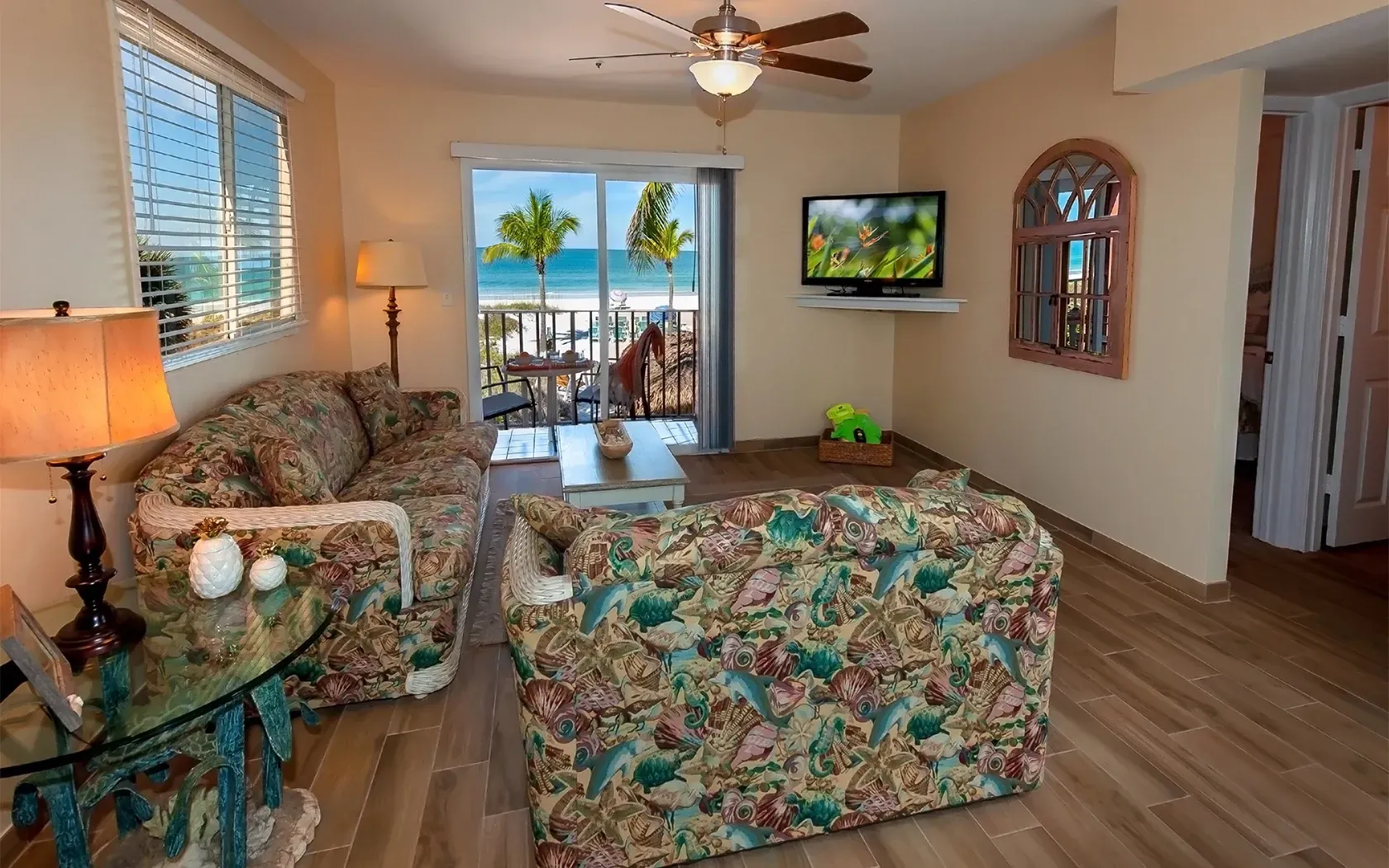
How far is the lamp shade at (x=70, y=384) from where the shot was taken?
5.49ft

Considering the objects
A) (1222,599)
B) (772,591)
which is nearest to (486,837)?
(772,591)

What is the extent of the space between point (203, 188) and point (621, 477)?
2083 millimetres

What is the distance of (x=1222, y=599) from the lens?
11.4 feet

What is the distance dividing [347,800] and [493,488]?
10.2 ft

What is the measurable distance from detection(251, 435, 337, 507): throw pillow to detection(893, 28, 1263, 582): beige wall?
3452 mm

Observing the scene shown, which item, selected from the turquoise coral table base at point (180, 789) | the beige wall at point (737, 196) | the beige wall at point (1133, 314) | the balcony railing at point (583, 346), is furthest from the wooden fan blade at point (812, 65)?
the balcony railing at point (583, 346)

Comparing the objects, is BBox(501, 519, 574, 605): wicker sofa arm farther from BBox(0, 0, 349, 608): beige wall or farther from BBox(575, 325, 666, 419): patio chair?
BBox(575, 325, 666, 419): patio chair

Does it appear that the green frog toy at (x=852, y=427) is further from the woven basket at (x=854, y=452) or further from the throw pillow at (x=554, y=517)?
the throw pillow at (x=554, y=517)

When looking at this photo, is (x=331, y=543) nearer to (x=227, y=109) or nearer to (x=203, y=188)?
(x=203, y=188)

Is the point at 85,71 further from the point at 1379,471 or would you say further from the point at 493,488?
the point at 1379,471

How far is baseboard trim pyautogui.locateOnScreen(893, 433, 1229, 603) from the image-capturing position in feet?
11.4

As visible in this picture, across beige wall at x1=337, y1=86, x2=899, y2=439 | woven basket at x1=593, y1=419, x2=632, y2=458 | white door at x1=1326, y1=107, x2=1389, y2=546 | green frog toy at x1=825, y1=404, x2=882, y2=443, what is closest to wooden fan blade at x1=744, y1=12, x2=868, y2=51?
woven basket at x1=593, y1=419, x2=632, y2=458

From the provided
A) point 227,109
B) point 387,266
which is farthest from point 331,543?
point 387,266

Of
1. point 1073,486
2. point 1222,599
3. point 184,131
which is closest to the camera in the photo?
point 184,131
